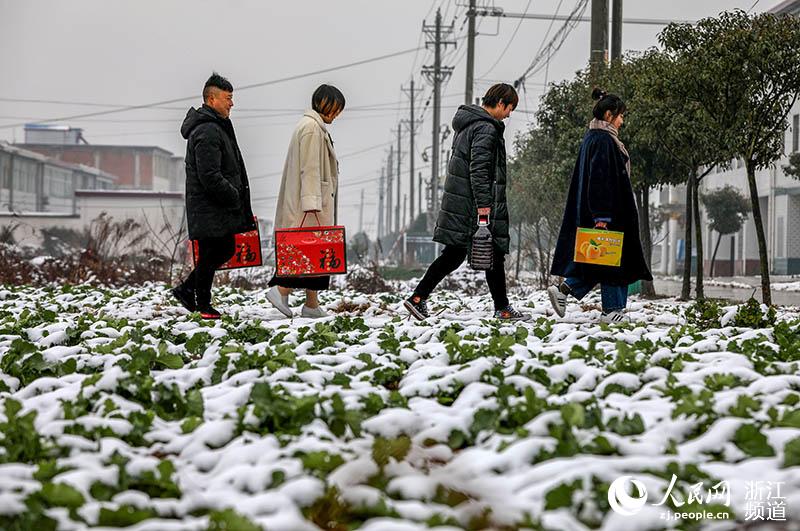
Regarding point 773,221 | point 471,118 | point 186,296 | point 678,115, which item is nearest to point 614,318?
point 471,118

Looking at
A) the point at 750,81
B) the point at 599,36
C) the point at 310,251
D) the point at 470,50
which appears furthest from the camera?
the point at 470,50

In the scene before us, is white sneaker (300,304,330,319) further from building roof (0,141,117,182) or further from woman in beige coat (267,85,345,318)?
building roof (0,141,117,182)

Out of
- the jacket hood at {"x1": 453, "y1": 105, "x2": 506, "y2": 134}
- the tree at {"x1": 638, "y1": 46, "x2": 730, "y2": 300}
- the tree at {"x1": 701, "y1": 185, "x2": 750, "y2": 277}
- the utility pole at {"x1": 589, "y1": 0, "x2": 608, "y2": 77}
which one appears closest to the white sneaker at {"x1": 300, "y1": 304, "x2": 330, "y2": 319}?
the jacket hood at {"x1": 453, "y1": 105, "x2": 506, "y2": 134}

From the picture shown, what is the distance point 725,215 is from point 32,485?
37047 mm

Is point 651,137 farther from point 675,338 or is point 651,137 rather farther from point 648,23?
point 648,23

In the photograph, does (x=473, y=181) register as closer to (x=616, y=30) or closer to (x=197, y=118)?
(x=197, y=118)

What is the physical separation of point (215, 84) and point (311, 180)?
3.60ft

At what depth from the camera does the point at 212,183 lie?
25.5ft

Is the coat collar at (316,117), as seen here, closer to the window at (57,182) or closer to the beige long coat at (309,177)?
the beige long coat at (309,177)

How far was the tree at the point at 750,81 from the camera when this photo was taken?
36.6 feet

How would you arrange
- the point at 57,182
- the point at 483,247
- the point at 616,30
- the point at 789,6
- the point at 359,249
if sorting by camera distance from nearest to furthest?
the point at 483,247 → the point at 616,30 → the point at 359,249 → the point at 789,6 → the point at 57,182

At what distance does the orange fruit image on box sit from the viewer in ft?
25.7

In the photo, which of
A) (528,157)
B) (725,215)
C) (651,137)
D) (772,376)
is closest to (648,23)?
(528,157)

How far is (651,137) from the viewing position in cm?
1329
